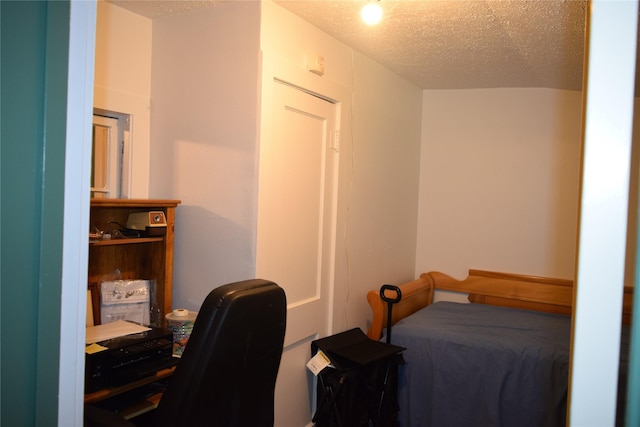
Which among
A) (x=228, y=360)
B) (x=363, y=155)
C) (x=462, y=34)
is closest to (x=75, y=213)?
(x=228, y=360)

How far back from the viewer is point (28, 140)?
66cm

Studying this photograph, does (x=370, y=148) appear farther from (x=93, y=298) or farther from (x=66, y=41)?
(x=66, y=41)

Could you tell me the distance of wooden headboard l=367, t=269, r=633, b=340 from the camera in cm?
361

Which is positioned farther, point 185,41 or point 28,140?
point 185,41

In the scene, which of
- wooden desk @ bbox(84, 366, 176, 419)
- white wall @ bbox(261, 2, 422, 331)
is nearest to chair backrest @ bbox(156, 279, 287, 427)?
wooden desk @ bbox(84, 366, 176, 419)

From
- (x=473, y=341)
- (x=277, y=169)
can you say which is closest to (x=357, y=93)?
(x=277, y=169)

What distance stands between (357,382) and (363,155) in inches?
55.0

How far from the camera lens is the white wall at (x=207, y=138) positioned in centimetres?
228

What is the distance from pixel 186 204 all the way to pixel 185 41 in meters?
0.83

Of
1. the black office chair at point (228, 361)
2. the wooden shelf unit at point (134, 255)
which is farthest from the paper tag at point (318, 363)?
the black office chair at point (228, 361)

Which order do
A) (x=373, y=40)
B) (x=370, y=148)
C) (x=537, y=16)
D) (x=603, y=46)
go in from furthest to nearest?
(x=370, y=148), (x=373, y=40), (x=537, y=16), (x=603, y=46)

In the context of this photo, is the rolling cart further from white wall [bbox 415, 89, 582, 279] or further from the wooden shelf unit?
white wall [bbox 415, 89, 582, 279]

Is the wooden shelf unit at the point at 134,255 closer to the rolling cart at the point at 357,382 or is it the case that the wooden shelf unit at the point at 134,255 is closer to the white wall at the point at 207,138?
the white wall at the point at 207,138

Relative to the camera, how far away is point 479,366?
9.20ft
